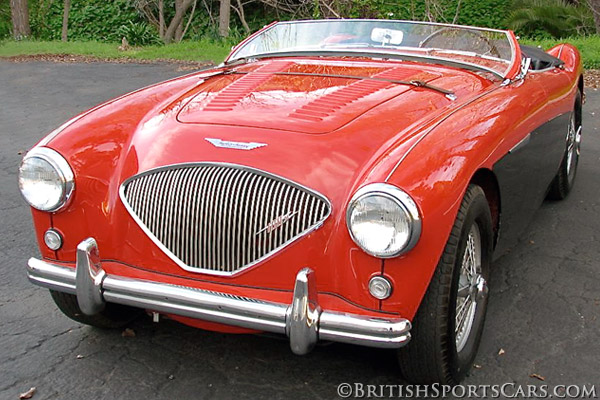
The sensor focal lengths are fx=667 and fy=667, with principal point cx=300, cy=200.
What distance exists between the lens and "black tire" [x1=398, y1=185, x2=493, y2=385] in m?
2.36

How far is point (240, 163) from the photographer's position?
2.49 m

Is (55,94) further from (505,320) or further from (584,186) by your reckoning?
(505,320)

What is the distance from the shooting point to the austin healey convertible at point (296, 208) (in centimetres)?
225

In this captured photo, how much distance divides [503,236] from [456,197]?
3.19 feet

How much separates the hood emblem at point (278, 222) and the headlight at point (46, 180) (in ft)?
2.80

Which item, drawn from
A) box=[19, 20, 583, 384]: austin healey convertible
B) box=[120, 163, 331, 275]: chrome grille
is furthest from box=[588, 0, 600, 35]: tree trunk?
box=[120, 163, 331, 275]: chrome grille

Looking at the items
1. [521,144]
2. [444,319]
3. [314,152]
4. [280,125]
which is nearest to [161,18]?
[521,144]

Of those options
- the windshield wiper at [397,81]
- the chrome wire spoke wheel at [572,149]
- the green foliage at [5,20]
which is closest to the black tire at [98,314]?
the windshield wiper at [397,81]

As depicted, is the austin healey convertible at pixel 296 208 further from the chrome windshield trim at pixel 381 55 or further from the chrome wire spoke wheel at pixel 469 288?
the chrome windshield trim at pixel 381 55

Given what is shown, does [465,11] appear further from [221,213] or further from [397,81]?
[221,213]

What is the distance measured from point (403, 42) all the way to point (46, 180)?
2.16 metres

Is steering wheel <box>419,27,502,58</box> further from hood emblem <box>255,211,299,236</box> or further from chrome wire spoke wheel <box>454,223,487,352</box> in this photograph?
hood emblem <box>255,211,299,236</box>

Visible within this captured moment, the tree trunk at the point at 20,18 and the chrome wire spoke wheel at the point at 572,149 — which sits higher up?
the chrome wire spoke wheel at the point at 572,149

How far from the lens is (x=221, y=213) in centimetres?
245
